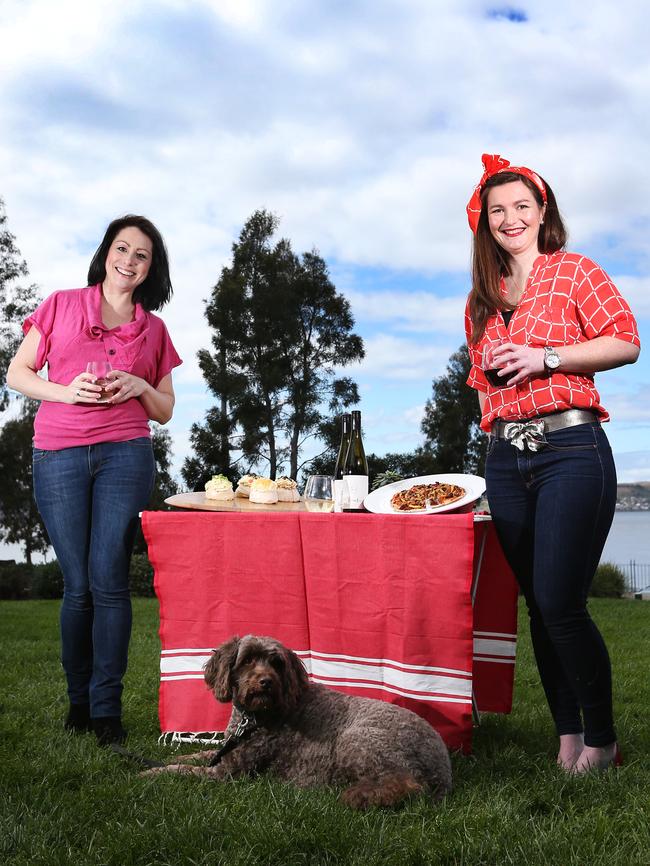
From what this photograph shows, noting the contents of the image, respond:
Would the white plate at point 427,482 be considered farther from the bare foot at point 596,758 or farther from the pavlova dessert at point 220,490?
the bare foot at point 596,758

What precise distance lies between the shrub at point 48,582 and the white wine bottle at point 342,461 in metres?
16.9

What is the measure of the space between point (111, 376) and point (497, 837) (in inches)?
91.6

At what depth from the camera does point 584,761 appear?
333 centimetres

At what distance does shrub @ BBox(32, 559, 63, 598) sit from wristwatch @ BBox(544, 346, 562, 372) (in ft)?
59.9

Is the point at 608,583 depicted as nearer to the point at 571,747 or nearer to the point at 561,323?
the point at 571,747

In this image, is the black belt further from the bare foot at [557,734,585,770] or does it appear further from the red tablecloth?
the bare foot at [557,734,585,770]

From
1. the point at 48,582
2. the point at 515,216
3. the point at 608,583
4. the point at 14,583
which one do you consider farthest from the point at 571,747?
the point at 14,583

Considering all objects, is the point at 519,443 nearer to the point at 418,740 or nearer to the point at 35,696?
the point at 418,740

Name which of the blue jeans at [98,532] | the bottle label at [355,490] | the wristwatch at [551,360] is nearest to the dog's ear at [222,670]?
the blue jeans at [98,532]

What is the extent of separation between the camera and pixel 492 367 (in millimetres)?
3109

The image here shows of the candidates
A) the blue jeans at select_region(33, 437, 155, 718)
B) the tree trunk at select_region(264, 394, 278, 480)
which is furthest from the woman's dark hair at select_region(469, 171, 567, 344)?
the tree trunk at select_region(264, 394, 278, 480)

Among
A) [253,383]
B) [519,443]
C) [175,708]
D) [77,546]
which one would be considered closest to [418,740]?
[519,443]

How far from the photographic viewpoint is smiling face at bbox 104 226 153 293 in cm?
396

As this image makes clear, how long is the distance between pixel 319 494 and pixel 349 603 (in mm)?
534
